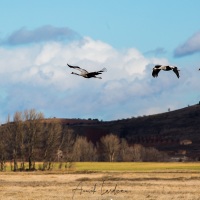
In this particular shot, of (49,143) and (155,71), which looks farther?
(49,143)

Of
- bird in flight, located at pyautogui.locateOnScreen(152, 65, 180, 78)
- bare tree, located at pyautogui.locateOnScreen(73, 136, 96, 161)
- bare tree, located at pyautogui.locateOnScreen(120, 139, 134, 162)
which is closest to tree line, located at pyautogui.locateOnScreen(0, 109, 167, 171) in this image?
bare tree, located at pyautogui.locateOnScreen(73, 136, 96, 161)

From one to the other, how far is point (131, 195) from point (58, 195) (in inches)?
241

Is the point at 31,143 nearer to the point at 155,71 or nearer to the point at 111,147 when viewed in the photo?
the point at 111,147

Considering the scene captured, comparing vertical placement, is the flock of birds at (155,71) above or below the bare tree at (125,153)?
below

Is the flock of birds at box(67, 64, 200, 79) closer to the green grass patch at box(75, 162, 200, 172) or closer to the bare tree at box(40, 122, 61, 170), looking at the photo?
the green grass patch at box(75, 162, 200, 172)

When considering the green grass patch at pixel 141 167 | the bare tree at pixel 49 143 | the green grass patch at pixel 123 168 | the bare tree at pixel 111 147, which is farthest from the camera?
the bare tree at pixel 111 147

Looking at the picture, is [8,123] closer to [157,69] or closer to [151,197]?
[151,197]

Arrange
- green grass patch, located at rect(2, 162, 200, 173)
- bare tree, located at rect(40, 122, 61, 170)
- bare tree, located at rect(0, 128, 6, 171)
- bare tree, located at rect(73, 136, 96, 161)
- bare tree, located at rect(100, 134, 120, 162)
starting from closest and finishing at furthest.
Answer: green grass patch, located at rect(2, 162, 200, 173)
bare tree, located at rect(0, 128, 6, 171)
bare tree, located at rect(40, 122, 61, 170)
bare tree, located at rect(73, 136, 96, 161)
bare tree, located at rect(100, 134, 120, 162)

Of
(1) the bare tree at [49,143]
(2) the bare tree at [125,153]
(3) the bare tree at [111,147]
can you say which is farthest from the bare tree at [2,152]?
(2) the bare tree at [125,153]

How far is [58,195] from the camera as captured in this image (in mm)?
51594

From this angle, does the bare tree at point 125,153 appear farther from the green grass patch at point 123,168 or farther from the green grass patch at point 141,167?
the green grass patch at point 123,168

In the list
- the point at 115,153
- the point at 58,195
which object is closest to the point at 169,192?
the point at 58,195

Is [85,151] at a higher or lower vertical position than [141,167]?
higher

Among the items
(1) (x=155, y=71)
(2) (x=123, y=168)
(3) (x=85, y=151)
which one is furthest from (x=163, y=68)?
(3) (x=85, y=151)
